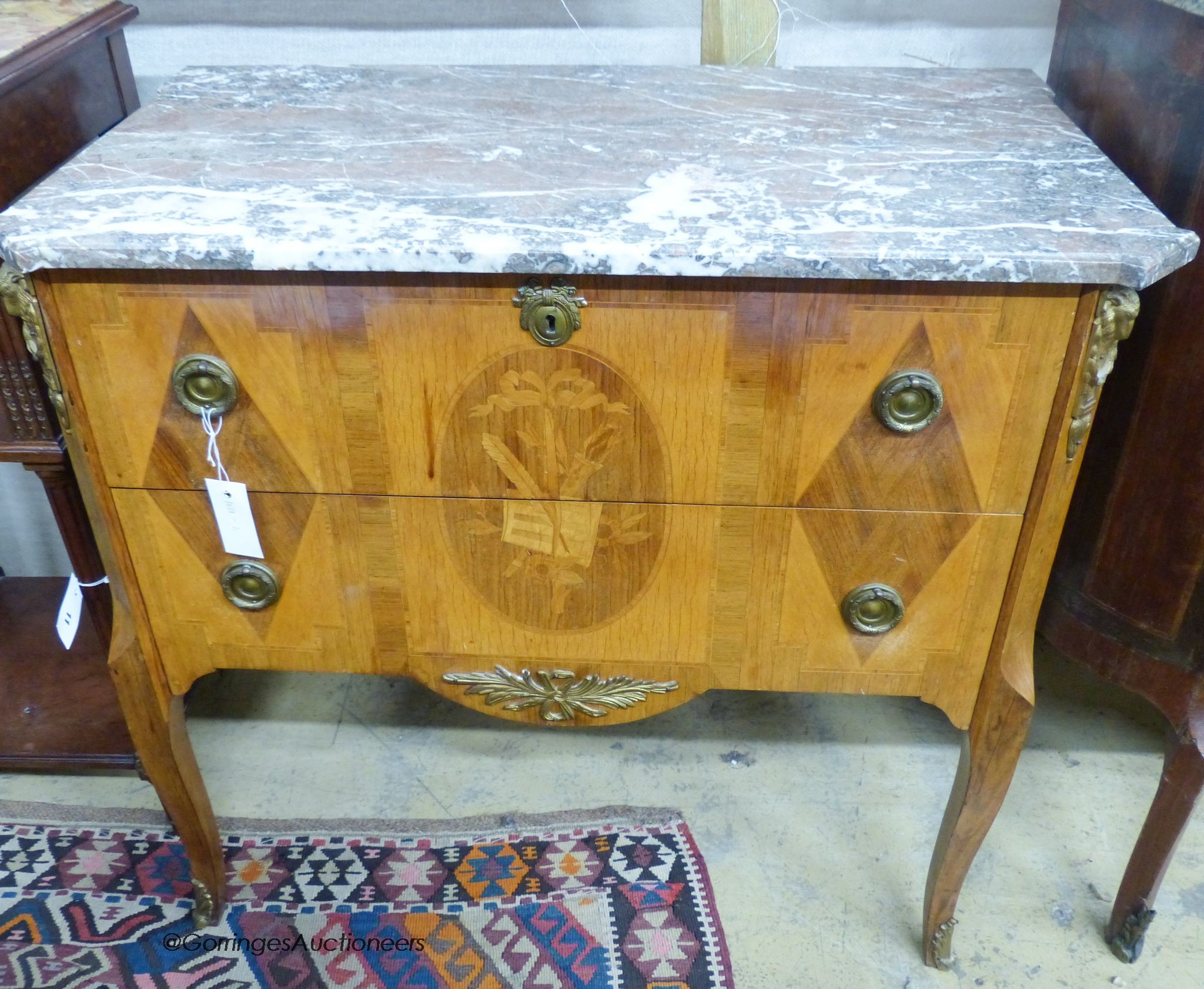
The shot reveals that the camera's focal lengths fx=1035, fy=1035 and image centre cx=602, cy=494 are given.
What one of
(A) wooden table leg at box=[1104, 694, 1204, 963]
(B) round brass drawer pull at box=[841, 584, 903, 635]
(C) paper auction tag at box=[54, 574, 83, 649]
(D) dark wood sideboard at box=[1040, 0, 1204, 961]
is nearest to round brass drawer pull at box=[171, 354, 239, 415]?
(C) paper auction tag at box=[54, 574, 83, 649]

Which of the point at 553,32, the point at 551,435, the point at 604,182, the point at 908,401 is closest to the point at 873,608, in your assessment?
the point at 908,401

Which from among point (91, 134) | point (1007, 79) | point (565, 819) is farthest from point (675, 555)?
point (91, 134)

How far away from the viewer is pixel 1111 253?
0.75m

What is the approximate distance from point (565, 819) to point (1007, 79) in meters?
1.06

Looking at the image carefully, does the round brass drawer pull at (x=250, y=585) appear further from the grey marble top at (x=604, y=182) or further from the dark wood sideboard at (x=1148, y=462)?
the dark wood sideboard at (x=1148, y=462)

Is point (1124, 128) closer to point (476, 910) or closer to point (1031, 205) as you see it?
point (1031, 205)

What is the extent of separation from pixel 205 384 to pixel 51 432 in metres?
0.38

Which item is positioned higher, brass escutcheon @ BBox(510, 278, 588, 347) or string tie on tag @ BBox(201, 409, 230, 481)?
brass escutcheon @ BBox(510, 278, 588, 347)

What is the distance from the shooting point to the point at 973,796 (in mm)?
1055

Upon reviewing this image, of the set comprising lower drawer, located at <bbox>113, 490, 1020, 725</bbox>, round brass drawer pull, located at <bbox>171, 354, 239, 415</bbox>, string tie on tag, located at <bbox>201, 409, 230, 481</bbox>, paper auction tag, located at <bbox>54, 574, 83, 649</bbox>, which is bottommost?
paper auction tag, located at <bbox>54, 574, 83, 649</bbox>

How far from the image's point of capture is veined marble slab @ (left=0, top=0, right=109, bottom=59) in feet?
3.59

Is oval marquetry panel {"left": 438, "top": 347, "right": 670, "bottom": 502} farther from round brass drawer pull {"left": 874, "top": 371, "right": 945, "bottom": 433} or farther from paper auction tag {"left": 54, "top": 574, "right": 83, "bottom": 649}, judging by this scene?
paper auction tag {"left": 54, "top": 574, "right": 83, "bottom": 649}

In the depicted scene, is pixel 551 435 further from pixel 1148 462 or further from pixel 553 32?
pixel 553 32

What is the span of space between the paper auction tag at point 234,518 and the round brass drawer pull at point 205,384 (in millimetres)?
73
